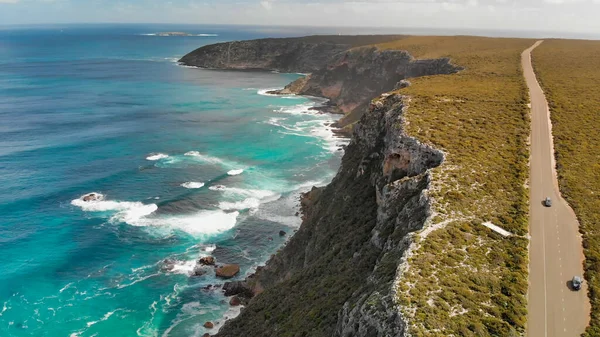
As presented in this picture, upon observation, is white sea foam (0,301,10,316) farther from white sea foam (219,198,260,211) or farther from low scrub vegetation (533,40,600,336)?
low scrub vegetation (533,40,600,336)

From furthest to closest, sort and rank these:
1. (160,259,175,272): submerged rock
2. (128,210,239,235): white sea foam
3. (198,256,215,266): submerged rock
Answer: (128,210,239,235): white sea foam → (198,256,215,266): submerged rock → (160,259,175,272): submerged rock

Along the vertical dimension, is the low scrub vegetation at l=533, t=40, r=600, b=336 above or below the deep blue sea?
above

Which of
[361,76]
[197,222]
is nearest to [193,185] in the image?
[197,222]

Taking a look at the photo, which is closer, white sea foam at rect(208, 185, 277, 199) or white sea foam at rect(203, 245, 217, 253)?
white sea foam at rect(203, 245, 217, 253)

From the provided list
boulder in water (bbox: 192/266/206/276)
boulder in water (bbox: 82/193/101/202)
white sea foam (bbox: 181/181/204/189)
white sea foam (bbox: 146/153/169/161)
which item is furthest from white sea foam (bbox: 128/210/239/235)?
white sea foam (bbox: 146/153/169/161)

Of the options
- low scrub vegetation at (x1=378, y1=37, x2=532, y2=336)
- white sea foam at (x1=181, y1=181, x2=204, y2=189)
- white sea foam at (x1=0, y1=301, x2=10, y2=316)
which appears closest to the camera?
low scrub vegetation at (x1=378, y1=37, x2=532, y2=336)

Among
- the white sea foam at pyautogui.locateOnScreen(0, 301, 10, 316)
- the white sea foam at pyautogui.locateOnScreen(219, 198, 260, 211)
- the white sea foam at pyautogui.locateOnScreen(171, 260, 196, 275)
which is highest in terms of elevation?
the white sea foam at pyautogui.locateOnScreen(219, 198, 260, 211)

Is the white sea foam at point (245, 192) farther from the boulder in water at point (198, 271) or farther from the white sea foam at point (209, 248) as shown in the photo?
the boulder in water at point (198, 271)
